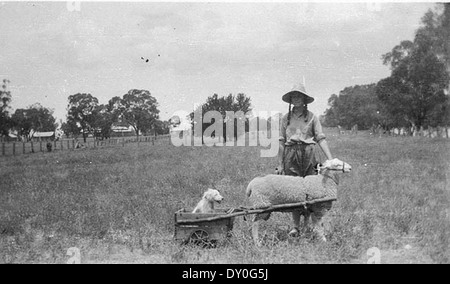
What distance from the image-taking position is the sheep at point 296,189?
5094mm

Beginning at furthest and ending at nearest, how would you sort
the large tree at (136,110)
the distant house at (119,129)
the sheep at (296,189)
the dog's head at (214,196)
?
the distant house at (119,129)
the large tree at (136,110)
the dog's head at (214,196)
the sheep at (296,189)

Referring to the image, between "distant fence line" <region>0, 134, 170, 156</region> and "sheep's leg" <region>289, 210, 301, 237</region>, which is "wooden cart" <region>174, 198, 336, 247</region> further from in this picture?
"distant fence line" <region>0, 134, 170, 156</region>

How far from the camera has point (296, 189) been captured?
511cm

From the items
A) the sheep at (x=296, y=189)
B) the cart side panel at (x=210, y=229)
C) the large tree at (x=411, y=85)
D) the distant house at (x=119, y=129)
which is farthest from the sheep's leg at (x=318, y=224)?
the distant house at (x=119, y=129)

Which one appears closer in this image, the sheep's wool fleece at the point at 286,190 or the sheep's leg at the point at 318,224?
the sheep's wool fleece at the point at 286,190

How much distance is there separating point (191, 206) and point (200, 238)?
241 cm

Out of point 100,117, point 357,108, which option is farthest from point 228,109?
point 357,108

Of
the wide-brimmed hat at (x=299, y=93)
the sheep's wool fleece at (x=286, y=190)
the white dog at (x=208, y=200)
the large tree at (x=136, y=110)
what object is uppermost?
the large tree at (x=136, y=110)

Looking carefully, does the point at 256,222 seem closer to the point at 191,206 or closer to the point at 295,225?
the point at 295,225

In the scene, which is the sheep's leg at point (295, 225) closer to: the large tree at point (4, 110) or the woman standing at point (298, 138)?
the woman standing at point (298, 138)

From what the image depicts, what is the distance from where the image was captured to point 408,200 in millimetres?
7480
